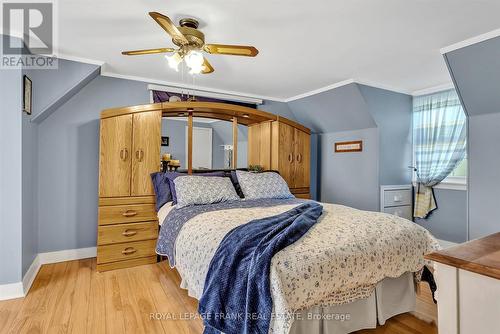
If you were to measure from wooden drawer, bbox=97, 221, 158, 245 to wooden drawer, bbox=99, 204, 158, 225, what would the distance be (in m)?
0.05

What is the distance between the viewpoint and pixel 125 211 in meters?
2.94

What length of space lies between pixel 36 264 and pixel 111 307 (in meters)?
1.31

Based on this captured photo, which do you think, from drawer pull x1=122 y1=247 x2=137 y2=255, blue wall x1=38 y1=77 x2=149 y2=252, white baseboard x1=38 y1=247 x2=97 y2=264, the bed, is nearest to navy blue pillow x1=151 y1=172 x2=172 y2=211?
drawer pull x1=122 y1=247 x2=137 y2=255

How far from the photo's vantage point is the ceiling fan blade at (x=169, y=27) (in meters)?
1.57

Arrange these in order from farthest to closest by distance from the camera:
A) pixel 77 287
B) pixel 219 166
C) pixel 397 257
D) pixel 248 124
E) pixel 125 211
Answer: pixel 248 124 < pixel 219 166 < pixel 125 211 < pixel 77 287 < pixel 397 257

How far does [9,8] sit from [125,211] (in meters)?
1.93

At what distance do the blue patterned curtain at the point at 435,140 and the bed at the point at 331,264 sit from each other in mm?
2121

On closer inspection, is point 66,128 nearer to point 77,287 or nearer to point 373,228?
point 77,287

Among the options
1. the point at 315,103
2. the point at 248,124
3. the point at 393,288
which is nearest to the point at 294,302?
the point at 393,288

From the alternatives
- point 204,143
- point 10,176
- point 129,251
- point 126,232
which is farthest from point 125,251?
point 204,143

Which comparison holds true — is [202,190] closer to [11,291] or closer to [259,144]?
[259,144]

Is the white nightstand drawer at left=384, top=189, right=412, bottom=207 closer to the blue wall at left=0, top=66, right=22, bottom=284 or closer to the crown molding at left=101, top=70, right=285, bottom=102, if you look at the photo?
the crown molding at left=101, top=70, right=285, bottom=102

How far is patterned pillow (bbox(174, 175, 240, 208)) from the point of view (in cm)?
264

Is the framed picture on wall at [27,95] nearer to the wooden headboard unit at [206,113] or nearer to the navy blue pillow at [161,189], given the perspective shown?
the wooden headboard unit at [206,113]
